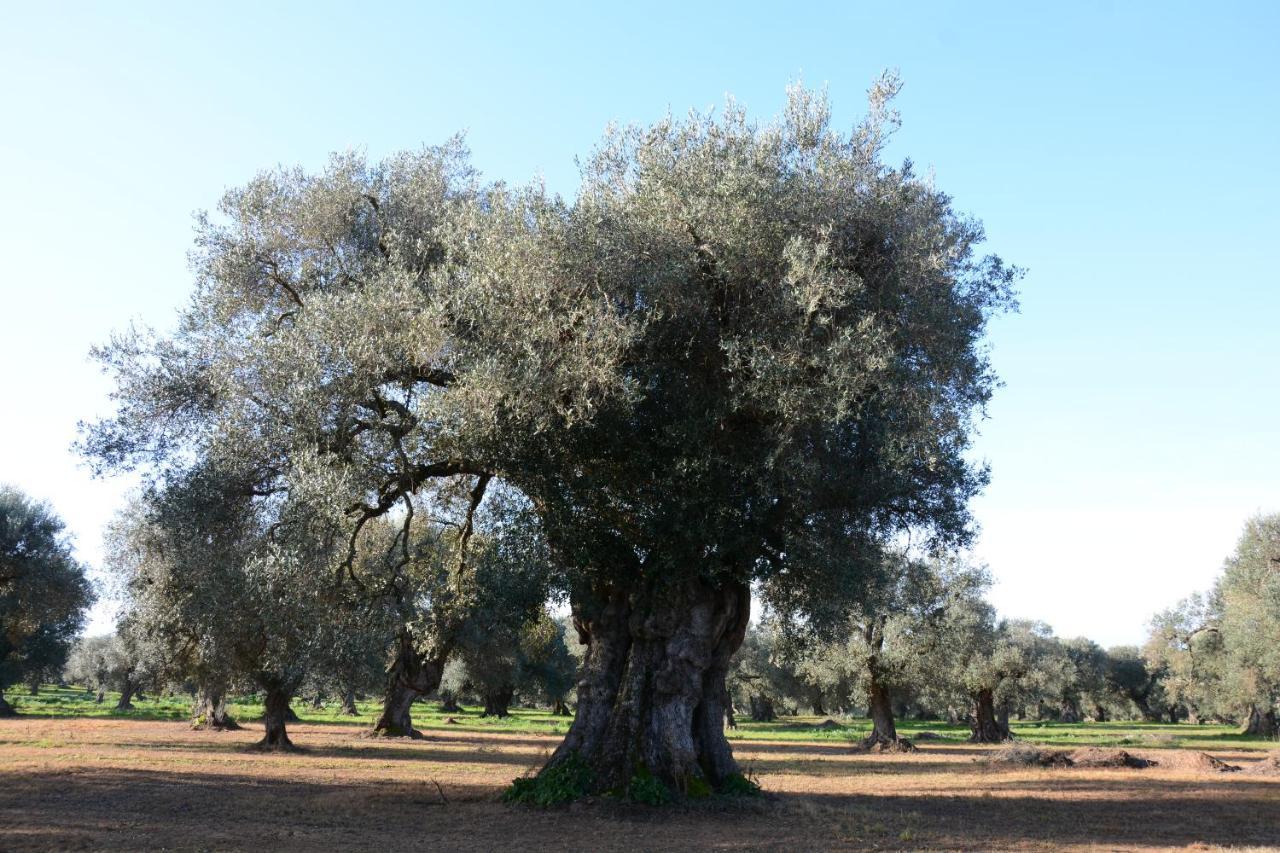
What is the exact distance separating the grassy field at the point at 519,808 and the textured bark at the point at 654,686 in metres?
0.97

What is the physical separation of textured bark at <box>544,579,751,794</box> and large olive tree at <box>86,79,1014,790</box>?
0.05 m

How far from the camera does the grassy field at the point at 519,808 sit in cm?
1468

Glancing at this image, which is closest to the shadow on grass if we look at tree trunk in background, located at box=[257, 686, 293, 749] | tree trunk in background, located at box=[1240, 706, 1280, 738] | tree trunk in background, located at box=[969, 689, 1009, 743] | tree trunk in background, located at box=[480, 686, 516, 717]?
tree trunk in background, located at box=[257, 686, 293, 749]

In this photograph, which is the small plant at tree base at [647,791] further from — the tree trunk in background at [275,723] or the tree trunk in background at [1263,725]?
the tree trunk in background at [1263,725]

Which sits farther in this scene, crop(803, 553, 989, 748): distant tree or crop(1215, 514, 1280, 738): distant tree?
crop(1215, 514, 1280, 738): distant tree

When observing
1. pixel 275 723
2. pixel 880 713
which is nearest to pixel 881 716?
pixel 880 713

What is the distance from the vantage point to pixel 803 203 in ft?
54.7

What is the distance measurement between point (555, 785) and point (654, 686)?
8.61 ft

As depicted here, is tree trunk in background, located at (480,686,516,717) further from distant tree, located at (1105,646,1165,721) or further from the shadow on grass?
distant tree, located at (1105,646,1165,721)

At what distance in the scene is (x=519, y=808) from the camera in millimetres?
17469

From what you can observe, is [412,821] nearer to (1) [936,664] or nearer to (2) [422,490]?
(2) [422,490]

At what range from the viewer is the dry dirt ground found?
14.6m

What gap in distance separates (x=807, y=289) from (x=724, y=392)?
8.51 feet

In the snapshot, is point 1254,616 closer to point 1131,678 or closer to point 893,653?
point 893,653
